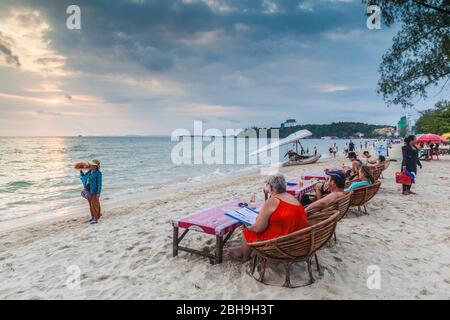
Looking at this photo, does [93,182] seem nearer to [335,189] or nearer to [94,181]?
[94,181]

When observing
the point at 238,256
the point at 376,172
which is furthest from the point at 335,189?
the point at 376,172

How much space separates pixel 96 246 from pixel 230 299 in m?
3.20

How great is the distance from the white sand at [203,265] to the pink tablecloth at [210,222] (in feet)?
1.70

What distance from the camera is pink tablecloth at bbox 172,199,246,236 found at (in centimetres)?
397

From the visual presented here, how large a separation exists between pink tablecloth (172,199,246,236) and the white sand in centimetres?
52

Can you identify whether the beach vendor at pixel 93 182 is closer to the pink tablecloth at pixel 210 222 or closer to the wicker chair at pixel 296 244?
the pink tablecloth at pixel 210 222

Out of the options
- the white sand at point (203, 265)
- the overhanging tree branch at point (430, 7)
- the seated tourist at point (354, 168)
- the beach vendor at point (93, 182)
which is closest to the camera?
the white sand at point (203, 265)

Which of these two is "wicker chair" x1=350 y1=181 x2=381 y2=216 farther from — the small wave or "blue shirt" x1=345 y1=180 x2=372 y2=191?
the small wave

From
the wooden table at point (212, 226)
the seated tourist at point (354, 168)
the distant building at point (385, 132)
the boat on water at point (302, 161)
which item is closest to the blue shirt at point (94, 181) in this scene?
the wooden table at point (212, 226)

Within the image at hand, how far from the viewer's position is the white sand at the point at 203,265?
11.1 feet

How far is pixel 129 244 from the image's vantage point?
17.3ft

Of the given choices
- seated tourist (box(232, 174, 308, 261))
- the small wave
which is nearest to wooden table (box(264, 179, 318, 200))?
seated tourist (box(232, 174, 308, 261))

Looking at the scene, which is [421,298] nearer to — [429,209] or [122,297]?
[122,297]
